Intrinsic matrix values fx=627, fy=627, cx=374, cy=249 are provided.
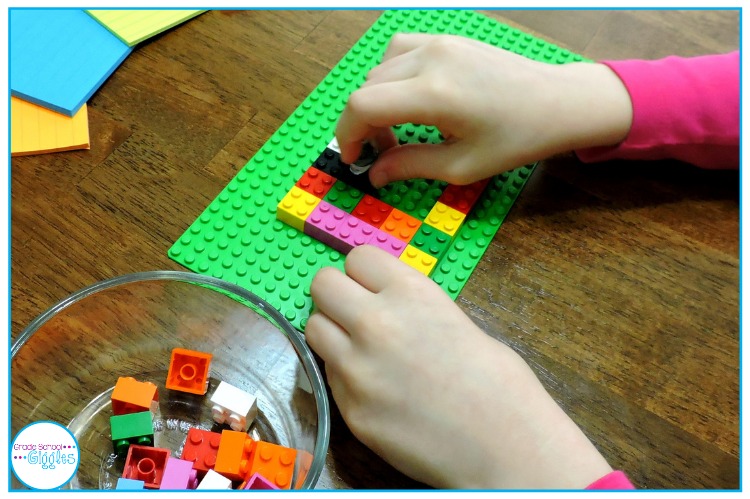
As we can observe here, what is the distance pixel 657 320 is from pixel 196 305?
0.37 meters

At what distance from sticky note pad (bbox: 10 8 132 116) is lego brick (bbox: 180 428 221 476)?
0.34 meters

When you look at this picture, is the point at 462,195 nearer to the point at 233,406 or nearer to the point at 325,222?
the point at 325,222

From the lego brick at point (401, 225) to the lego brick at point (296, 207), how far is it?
0.07 meters

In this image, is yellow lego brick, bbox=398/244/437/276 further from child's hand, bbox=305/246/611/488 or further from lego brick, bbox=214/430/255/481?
lego brick, bbox=214/430/255/481

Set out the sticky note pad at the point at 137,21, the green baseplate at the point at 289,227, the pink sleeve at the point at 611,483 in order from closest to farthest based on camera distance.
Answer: the pink sleeve at the point at 611,483, the green baseplate at the point at 289,227, the sticky note pad at the point at 137,21

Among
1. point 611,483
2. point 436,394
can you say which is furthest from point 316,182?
point 611,483

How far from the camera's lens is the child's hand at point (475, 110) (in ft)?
1.75

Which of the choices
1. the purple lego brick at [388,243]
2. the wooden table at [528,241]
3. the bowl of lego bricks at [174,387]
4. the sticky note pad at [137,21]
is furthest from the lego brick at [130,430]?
the sticky note pad at [137,21]

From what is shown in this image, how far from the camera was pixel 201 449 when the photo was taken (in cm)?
43

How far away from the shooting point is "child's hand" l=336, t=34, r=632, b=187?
534mm

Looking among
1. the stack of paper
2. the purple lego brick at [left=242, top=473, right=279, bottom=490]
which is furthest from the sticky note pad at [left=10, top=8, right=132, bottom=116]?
the purple lego brick at [left=242, top=473, right=279, bottom=490]

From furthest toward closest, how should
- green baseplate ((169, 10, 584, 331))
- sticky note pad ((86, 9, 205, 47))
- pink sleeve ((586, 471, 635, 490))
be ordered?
sticky note pad ((86, 9, 205, 47)) < green baseplate ((169, 10, 584, 331)) < pink sleeve ((586, 471, 635, 490))

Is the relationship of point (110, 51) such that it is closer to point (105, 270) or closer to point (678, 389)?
point (105, 270)

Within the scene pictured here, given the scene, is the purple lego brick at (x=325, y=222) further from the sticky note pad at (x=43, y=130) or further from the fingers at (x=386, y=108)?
the sticky note pad at (x=43, y=130)
